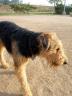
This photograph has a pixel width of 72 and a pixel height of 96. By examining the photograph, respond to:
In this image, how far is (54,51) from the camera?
17.1 feet

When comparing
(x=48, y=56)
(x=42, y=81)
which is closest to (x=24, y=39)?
(x=48, y=56)

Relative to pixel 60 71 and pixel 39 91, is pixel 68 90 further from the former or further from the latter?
pixel 60 71

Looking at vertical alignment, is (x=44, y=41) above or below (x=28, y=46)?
above

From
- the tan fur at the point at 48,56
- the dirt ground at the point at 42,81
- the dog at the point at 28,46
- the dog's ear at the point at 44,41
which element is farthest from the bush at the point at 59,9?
the dog's ear at the point at 44,41

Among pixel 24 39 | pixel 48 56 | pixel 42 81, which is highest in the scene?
pixel 24 39

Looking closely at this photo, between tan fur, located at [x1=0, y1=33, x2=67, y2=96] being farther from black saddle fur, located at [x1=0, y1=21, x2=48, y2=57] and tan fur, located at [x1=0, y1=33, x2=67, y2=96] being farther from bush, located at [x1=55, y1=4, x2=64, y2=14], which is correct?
bush, located at [x1=55, y1=4, x2=64, y2=14]

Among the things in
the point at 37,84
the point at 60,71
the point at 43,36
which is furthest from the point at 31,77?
the point at 43,36

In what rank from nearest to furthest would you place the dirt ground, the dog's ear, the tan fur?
1. the dog's ear
2. the tan fur
3. the dirt ground

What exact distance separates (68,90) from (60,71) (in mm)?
1379

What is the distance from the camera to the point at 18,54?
19.1 ft

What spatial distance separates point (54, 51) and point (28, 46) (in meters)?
0.57

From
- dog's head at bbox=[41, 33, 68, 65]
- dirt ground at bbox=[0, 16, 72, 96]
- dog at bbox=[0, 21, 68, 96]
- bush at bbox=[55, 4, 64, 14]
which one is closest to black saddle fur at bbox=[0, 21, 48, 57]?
dog at bbox=[0, 21, 68, 96]

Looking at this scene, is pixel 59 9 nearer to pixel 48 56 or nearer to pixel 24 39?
pixel 24 39

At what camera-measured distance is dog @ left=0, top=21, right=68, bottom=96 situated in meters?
5.14
